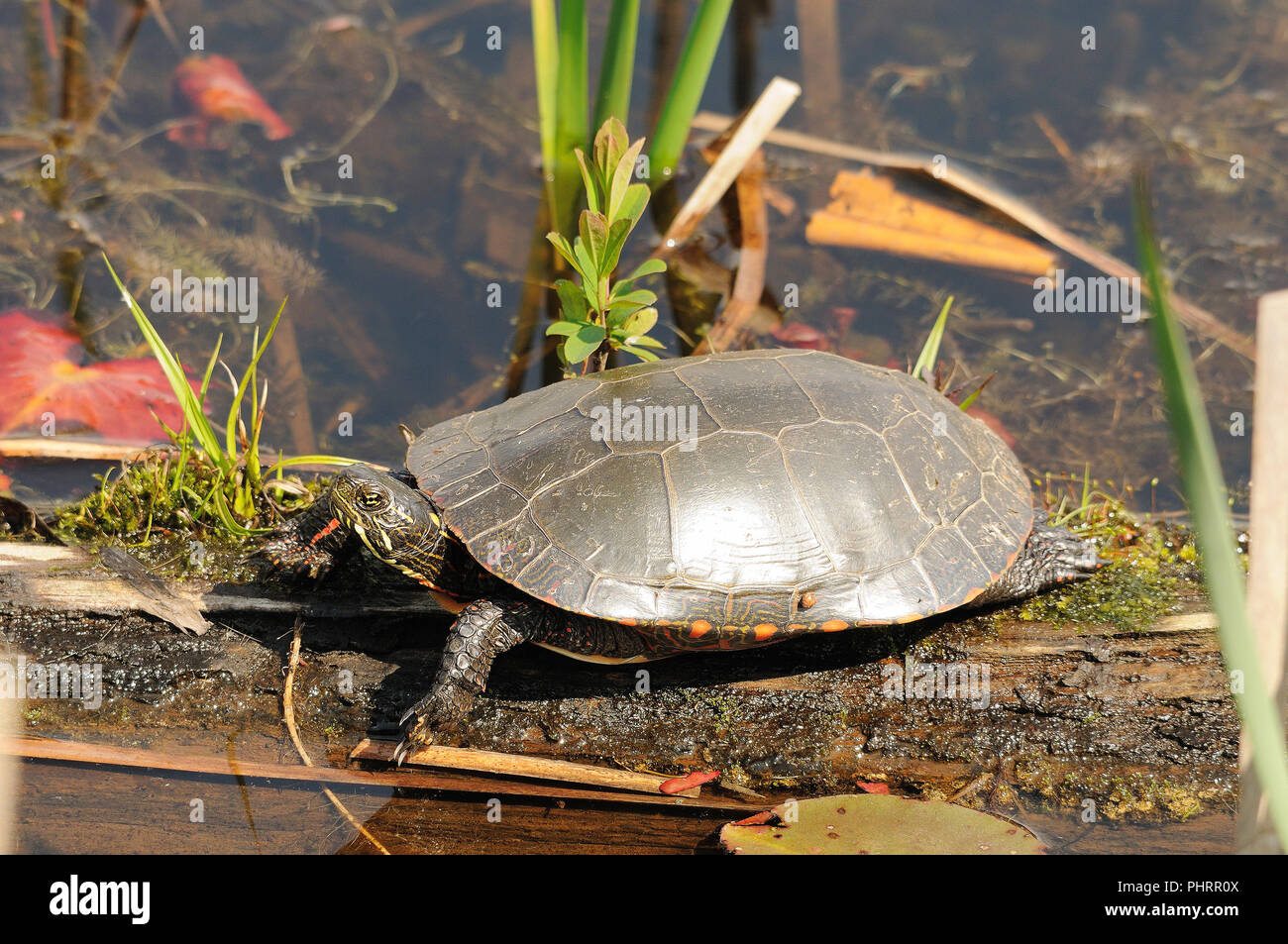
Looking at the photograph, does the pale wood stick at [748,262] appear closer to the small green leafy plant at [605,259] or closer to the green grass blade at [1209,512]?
the small green leafy plant at [605,259]

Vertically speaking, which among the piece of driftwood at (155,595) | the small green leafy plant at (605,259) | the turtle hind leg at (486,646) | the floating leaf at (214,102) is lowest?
the turtle hind leg at (486,646)

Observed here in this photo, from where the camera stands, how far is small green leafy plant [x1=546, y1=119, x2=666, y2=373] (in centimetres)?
437

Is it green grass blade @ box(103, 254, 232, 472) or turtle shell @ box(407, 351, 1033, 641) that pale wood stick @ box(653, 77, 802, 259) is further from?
green grass blade @ box(103, 254, 232, 472)

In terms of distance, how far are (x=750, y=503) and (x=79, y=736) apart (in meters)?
3.12

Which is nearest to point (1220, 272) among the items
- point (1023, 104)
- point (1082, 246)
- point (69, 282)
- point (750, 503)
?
point (1082, 246)

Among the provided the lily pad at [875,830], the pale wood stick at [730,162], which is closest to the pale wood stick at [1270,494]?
the lily pad at [875,830]

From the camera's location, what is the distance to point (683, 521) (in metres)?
3.78

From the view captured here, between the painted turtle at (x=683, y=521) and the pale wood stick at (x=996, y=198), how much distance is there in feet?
12.0

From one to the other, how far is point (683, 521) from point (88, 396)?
3.99 metres

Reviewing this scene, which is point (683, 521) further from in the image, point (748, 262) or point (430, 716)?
point (748, 262)

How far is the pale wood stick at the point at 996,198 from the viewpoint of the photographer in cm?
683

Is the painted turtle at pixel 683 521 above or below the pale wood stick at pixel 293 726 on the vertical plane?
above

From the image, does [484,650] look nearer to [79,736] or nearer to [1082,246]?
[79,736]

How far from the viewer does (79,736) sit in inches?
154
